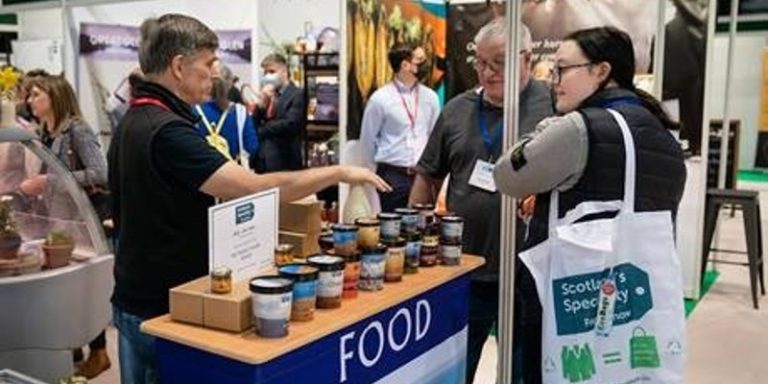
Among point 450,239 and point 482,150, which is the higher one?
point 482,150

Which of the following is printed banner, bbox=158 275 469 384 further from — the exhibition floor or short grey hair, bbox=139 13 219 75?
the exhibition floor

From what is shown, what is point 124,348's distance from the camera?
216 centimetres

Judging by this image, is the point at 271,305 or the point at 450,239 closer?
the point at 271,305

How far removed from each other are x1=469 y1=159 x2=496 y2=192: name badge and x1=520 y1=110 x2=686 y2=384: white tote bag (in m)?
0.53

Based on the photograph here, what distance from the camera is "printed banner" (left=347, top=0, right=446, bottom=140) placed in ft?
15.9

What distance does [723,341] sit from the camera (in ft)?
14.6

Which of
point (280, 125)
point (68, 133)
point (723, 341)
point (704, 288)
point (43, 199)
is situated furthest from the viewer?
point (280, 125)

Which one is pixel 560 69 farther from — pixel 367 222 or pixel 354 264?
pixel 354 264

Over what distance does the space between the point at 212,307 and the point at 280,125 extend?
4.43 metres

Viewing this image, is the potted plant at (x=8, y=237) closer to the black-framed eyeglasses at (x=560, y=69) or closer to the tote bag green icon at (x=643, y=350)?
the black-framed eyeglasses at (x=560, y=69)

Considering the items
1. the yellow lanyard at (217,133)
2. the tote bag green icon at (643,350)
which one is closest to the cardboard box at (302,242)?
the tote bag green icon at (643,350)

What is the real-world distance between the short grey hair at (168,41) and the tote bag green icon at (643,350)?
1402 millimetres

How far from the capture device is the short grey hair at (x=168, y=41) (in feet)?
6.61

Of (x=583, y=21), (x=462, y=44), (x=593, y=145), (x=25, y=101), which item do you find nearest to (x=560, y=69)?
(x=593, y=145)
